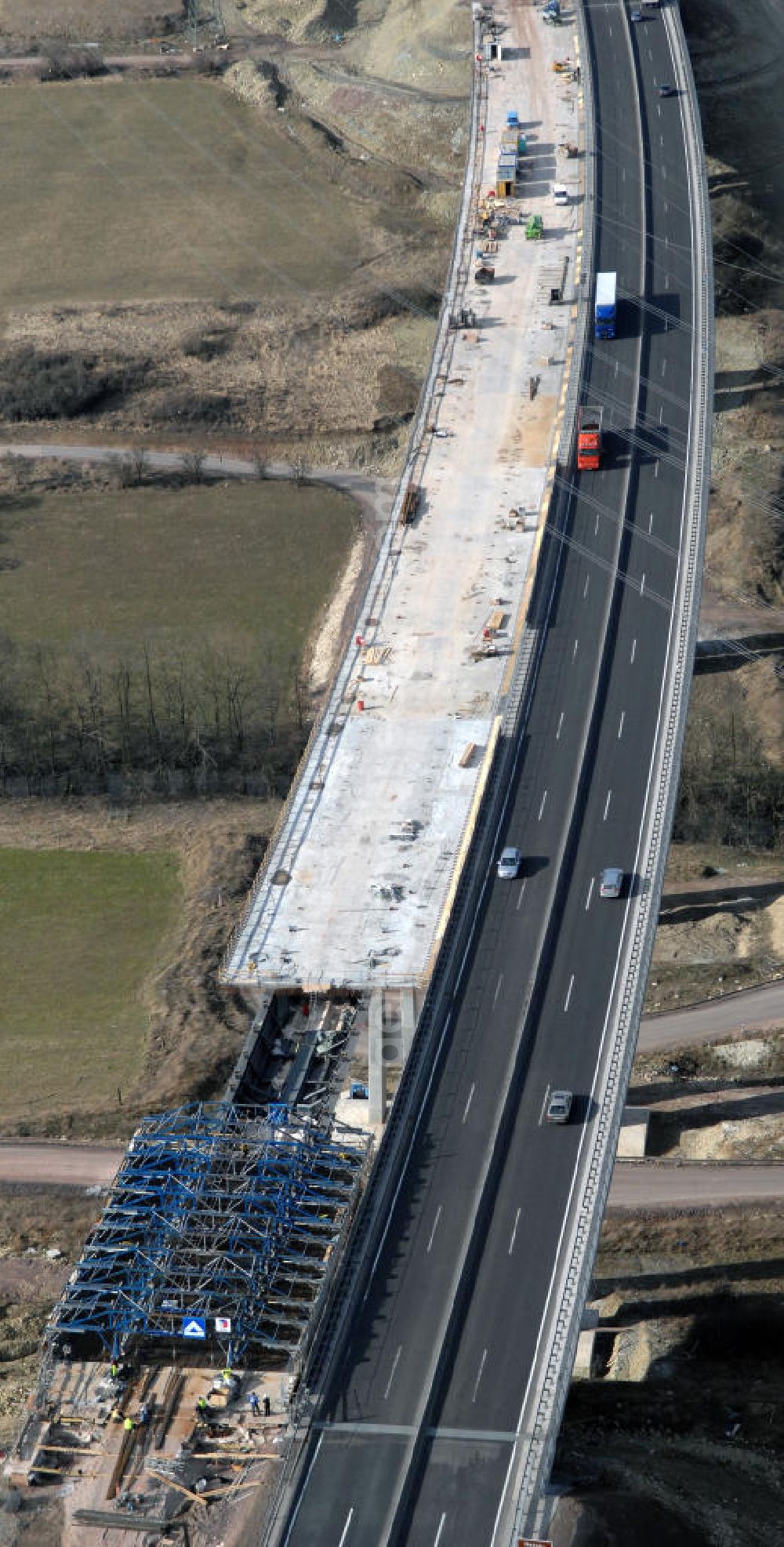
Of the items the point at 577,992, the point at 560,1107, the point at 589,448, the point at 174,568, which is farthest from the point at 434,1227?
the point at 174,568

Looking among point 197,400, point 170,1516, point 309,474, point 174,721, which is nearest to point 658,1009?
point 174,721

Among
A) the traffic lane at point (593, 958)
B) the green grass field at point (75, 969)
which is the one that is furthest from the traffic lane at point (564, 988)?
the green grass field at point (75, 969)

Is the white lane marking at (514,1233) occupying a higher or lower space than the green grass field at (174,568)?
lower

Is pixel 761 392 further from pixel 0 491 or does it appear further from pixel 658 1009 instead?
pixel 658 1009

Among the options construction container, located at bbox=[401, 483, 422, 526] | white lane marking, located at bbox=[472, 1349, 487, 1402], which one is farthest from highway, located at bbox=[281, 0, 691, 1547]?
construction container, located at bbox=[401, 483, 422, 526]

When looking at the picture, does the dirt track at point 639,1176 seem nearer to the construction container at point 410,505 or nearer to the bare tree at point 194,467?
the construction container at point 410,505

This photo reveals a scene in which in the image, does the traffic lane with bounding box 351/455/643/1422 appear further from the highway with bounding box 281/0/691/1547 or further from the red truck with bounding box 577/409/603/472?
the red truck with bounding box 577/409/603/472

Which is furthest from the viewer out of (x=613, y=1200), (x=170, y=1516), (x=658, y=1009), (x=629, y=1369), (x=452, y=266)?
(x=452, y=266)
